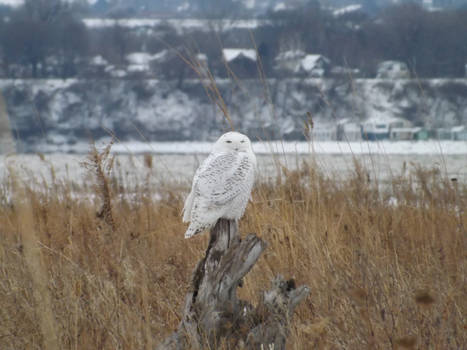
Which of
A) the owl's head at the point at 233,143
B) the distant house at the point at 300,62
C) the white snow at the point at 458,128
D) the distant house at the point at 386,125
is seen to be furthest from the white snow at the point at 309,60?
the owl's head at the point at 233,143

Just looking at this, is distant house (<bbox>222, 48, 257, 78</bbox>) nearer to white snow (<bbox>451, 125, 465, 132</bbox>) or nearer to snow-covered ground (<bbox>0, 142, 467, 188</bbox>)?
white snow (<bbox>451, 125, 465, 132</bbox>)

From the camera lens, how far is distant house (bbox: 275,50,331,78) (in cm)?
3453

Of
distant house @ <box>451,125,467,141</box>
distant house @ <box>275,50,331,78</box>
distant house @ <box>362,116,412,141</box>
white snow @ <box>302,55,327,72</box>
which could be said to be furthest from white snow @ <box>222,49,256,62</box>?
distant house @ <box>451,125,467,141</box>

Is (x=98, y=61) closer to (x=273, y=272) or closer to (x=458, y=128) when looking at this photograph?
(x=458, y=128)

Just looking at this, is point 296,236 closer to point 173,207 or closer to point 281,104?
point 173,207

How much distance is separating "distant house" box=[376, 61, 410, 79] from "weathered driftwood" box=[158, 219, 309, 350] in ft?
119

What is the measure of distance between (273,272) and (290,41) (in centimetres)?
3665

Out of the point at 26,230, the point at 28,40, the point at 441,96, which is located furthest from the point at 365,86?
the point at 26,230

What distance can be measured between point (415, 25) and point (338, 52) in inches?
220

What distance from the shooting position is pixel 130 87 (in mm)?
38719

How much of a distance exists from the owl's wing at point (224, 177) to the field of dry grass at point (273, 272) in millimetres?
488

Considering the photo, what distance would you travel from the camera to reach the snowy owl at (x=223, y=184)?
2.06 m

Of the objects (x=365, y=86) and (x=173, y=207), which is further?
(x=365, y=86)

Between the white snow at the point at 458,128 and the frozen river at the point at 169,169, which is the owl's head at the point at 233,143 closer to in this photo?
the frozen river at the point at 169,169
